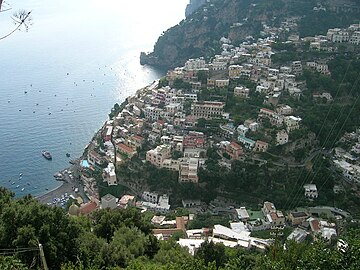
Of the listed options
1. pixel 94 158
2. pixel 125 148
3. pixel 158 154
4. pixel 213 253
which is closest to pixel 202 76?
pixel 125 148

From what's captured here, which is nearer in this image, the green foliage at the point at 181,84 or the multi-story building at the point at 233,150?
the multi-story building at the point at 233,150

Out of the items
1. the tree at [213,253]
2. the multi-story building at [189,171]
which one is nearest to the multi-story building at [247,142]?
the multi-story building at [189,171]

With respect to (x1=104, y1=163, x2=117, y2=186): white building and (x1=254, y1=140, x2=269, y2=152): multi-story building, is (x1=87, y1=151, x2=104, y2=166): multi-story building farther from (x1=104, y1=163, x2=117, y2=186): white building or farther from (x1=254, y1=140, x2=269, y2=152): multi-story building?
(x1=254, y1=140, x2=269, y2=152): multi-story building

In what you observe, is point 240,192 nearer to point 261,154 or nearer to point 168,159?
point 261,154

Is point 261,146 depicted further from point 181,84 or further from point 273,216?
point 181,84

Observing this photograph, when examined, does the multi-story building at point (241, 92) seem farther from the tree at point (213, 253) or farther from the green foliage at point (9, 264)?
the green foliage at point (9, 264)

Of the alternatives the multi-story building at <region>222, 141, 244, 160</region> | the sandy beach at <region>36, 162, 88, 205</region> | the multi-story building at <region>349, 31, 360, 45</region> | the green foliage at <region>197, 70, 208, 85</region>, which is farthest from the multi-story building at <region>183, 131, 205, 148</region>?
the multi-story building at <region>349, 31, 360, 45</region>
